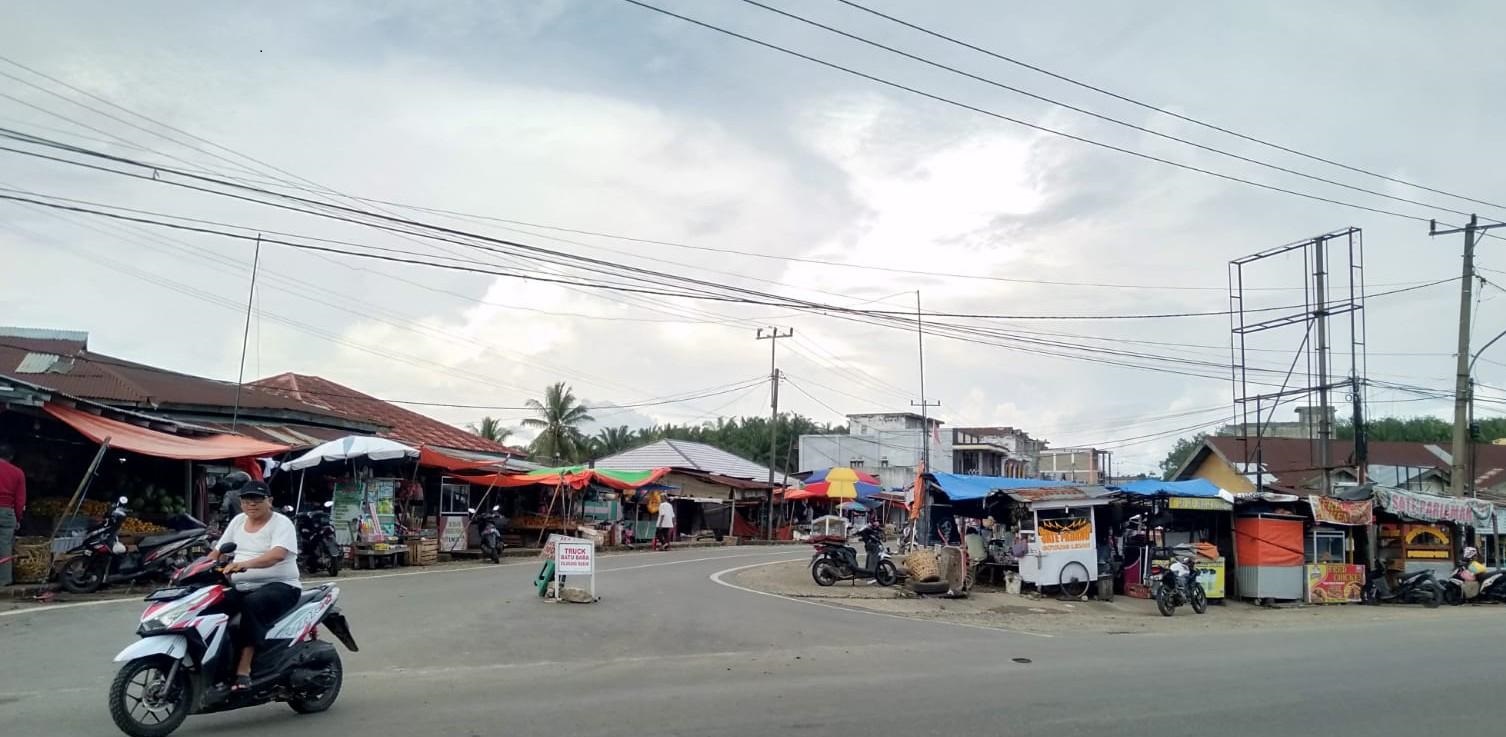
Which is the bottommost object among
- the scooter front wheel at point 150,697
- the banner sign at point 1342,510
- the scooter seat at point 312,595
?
the scooter front wheel at point 150,697

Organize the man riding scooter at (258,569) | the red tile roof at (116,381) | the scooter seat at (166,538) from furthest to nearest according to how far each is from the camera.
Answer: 1. the red tile roof at (116,381)
2. the scooter seat at (166,538)
3. the man riding scooter at (258,569)

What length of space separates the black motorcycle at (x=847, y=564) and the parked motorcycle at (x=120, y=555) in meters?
12.2

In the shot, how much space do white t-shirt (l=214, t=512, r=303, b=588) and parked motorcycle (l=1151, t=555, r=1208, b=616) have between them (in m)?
16.5

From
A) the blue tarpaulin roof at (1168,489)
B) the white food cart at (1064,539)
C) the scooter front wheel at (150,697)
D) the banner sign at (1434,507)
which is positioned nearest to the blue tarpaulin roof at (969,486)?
the white food cart at (1064,539)

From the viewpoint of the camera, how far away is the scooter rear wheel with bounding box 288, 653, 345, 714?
7562 mm

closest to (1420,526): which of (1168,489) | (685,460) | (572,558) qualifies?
(1168,489)

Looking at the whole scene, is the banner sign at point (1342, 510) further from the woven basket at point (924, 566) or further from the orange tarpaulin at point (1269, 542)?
the woven basket at point (924, 566)

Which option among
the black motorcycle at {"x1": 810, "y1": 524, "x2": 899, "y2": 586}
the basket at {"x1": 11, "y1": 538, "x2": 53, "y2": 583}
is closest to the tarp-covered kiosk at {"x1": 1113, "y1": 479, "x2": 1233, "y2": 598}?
the black motorcycle at {"x1": 810, "y1": 524, "x2": 899, "y2": 586}

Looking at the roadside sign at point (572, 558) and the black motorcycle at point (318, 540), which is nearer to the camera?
the roadside sign at point (572, 558)

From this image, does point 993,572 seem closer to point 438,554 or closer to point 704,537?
point 438,554

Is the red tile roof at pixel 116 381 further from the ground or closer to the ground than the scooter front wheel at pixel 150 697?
further from the ground

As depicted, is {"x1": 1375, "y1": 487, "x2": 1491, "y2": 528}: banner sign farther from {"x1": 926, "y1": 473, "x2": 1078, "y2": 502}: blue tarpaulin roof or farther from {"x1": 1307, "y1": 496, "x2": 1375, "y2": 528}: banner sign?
{"x1": 926, "y1": 473, "x2": 1078, "y2": 502}: blue tarpaulin roof

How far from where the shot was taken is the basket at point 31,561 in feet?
50.6

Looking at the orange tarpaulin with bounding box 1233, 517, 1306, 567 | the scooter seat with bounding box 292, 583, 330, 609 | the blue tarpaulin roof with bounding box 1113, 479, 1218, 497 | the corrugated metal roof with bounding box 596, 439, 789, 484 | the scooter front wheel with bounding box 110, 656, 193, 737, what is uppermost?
the corrugated metal roof with bounding box 596, 439, 789, 484
